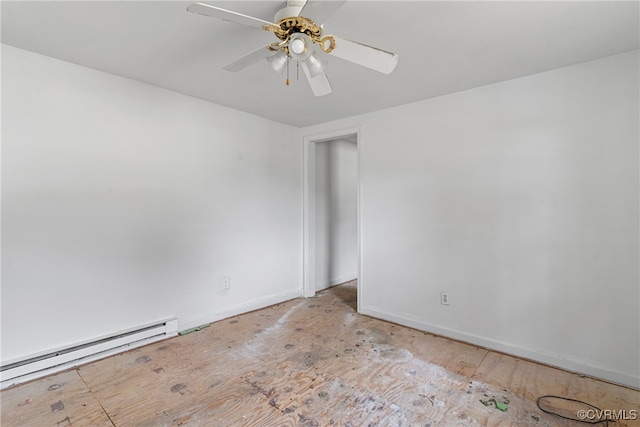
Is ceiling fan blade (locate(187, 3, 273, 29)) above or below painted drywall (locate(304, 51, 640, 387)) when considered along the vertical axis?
above

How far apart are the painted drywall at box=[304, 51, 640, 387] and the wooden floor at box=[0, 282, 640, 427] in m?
0.30

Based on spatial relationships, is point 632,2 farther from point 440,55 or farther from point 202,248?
point 202,248

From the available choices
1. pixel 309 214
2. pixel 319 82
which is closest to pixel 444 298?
pixel 309 214

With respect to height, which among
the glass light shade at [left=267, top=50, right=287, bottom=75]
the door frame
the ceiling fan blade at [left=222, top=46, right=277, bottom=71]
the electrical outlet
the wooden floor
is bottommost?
the wooden floor

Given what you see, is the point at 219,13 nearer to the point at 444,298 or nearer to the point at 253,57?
the point at 253,57

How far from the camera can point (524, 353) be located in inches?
99.4

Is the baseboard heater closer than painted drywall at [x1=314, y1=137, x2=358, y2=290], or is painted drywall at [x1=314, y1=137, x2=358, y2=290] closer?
the baseboard heater

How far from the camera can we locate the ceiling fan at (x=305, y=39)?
1.35m

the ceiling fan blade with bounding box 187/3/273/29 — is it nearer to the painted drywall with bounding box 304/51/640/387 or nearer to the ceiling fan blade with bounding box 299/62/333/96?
the ceiling fan blade with bounding box 299/62/333/96

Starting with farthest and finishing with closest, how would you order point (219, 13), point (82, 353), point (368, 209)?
point (368, 209) → point (82, 353) → point (219, 13)

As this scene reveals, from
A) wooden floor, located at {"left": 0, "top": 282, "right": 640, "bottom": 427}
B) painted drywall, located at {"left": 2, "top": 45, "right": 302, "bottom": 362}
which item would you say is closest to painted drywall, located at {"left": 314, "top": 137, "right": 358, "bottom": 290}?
painted drywall, located at {"left": 2, "top": 45, "right": 302, "bottom": 362}

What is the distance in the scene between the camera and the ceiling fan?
1350mm

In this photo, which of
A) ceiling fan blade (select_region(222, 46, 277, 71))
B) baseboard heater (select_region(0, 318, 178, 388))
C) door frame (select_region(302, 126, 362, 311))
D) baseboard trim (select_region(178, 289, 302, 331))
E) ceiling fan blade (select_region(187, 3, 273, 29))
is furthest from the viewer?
door frame (select_region(302, 126, 362, 311))

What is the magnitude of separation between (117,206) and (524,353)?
3685 millimetres
